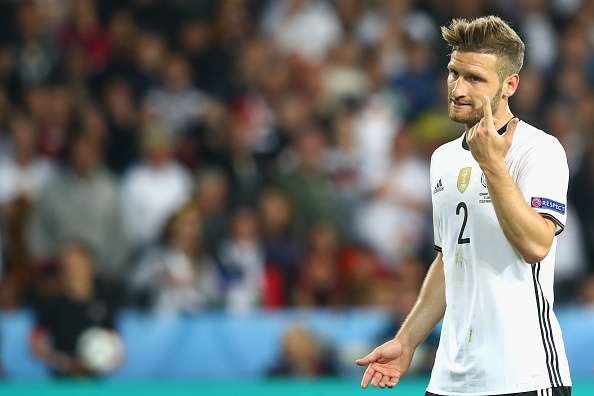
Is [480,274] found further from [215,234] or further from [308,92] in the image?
[308,92]

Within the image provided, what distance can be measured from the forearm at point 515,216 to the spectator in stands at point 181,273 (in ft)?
18.7

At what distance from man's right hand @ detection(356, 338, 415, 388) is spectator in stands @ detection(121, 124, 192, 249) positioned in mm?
5608

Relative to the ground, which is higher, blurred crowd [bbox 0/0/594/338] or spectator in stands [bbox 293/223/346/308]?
blurred crowd [bbox 0/0/594/338]

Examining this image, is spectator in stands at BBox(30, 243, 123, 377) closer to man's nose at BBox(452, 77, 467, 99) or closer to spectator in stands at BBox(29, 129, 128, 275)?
spectator in stands at BBox(29, 129, 128, 275)

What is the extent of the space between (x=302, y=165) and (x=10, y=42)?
3058 millimetres

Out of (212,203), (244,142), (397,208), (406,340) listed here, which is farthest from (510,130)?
(244,142)

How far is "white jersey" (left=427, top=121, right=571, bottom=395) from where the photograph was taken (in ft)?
13.0

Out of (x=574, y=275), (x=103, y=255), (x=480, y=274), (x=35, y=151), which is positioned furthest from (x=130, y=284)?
(x=480, y=274)

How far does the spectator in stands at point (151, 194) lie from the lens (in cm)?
995

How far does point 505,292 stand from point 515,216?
16.1 inches

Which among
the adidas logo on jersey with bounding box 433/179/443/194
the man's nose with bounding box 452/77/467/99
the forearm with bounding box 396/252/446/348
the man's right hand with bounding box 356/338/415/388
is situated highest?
the man's nose with bounding box 452/77/467/99

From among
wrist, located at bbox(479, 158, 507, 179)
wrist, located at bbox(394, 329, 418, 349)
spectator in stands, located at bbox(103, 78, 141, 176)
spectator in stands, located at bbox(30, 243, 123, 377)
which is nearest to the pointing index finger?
wrist, located at bbox(479, 158, 507, 179)

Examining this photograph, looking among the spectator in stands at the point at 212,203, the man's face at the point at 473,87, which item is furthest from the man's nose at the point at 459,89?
the spectator in stands at the point at 212,203

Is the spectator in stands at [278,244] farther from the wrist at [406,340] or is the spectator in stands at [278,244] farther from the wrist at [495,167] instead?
the wrist at [495,167]
